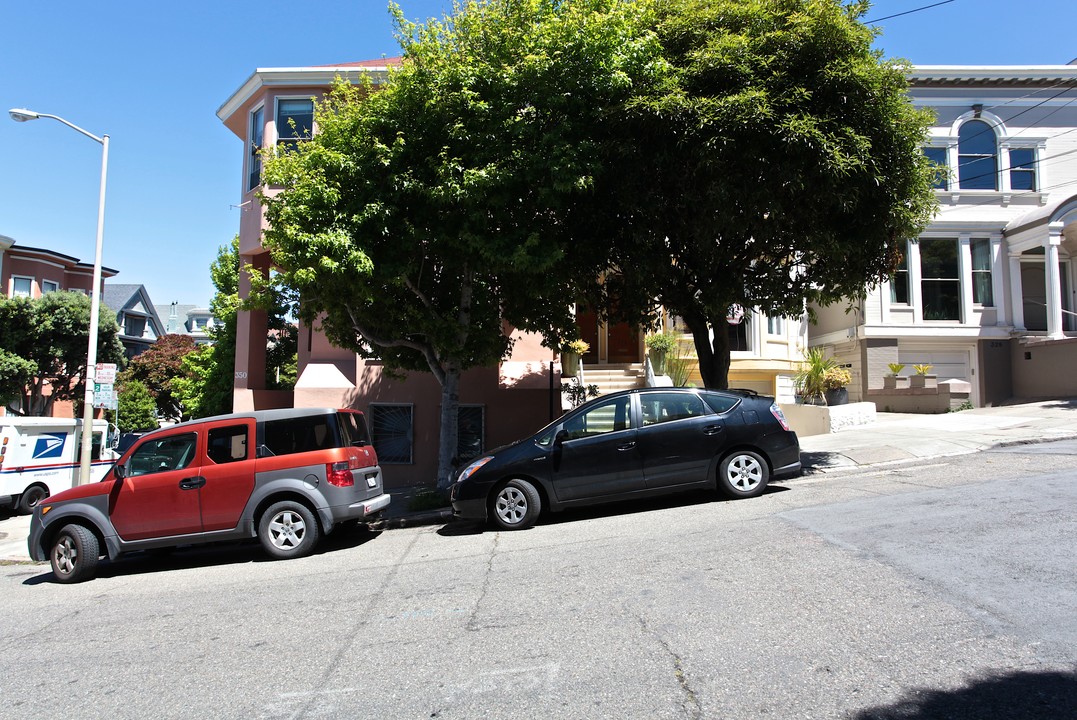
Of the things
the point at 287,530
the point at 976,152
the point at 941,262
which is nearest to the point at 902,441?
the point at 941,262

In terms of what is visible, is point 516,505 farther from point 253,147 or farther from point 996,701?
point 253,147

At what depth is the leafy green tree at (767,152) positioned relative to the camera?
9.30 meters

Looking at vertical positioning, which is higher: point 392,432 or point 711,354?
point 711,354

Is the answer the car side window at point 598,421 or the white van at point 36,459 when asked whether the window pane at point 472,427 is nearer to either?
the car side window at point 598,421

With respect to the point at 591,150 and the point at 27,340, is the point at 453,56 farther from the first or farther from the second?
the point at 27,340

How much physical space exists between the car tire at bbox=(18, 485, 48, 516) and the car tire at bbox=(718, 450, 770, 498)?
15653 mm

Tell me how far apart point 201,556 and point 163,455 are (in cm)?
174

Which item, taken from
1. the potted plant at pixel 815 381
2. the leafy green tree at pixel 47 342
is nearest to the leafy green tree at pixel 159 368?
the leafy green tree at pixel 47 342

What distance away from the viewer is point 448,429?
11734mm

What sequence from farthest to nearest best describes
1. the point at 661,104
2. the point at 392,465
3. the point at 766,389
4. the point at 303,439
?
the point at 766,389
the point at 392,465
the point at 661,104
the point at 303,439

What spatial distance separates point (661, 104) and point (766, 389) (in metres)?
13.3

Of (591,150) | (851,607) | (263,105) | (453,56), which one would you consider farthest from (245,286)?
(851,607)

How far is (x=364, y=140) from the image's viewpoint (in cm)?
1046

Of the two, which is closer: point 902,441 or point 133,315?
point 902,441
